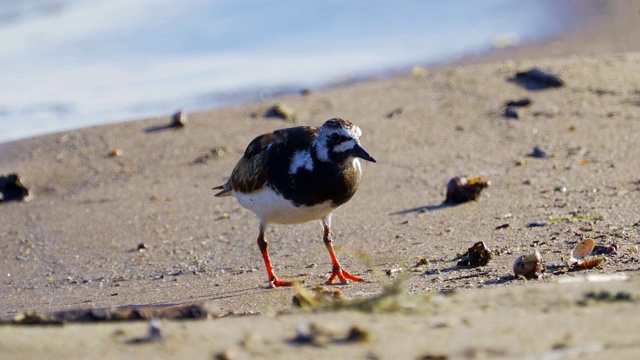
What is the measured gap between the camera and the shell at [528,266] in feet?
15.3

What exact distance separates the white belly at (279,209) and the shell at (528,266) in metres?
1.05

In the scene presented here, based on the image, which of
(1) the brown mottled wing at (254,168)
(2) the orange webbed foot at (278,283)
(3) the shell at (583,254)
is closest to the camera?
(3) the shell at (583,254)

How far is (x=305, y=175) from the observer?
5.14 meters

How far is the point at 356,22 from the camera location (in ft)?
47.2

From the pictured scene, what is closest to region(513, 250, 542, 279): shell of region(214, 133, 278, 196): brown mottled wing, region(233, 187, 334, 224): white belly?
region(233, 187, 334, 224): white belly

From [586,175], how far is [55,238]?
344 centimetres

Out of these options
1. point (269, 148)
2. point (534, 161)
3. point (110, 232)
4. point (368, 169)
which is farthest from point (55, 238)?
point (534, 161)

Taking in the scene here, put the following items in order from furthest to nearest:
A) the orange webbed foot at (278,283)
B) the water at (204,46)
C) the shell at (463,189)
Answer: the water at (204,46)
the shell at (463,189)
the orange webbed foot at (278,283)

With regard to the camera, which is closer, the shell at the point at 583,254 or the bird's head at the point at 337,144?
the shell at the point at 583,254

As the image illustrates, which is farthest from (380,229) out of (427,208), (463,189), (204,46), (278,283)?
(204,46)

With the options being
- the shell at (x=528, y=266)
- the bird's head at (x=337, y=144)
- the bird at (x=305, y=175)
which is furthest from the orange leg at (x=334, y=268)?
the shell at (x=528, y=266)

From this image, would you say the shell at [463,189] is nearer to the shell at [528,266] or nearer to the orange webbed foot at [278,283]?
the orange webbed foot at [278,283]

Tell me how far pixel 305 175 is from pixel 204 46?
324 inches

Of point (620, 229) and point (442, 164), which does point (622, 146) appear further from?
point (620, 229)
